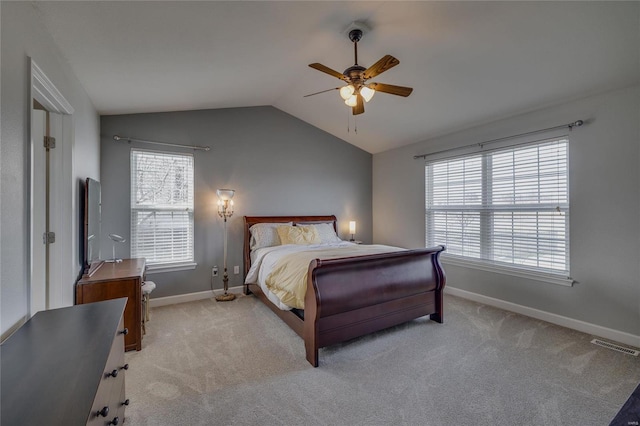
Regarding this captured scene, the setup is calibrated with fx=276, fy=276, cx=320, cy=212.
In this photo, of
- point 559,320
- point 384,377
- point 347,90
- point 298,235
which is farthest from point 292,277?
point 559,320

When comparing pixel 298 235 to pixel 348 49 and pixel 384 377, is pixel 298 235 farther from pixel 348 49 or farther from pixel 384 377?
pixel 348 49

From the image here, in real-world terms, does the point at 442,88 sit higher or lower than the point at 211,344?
higher

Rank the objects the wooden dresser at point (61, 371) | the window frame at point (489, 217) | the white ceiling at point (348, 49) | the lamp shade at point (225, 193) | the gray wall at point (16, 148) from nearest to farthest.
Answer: the wooden dresser at point (61, 371), the gray wall at point (16, 148), the white ceiling at point (348, 49), the window frame at point (489, 217), the lamp shade at point (225, 193)

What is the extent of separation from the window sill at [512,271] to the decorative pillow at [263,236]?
106 inches

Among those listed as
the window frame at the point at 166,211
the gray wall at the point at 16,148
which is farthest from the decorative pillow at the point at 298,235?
the gray wall at the point at 16,148

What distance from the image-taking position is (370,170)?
574 cm

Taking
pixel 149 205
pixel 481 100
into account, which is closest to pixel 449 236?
pixel 481 100

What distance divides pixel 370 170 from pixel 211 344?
169 inches

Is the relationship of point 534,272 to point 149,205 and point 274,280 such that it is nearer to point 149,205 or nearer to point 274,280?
point 274,280

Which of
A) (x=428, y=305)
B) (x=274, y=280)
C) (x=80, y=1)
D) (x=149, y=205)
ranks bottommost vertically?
(x=428, y=305)

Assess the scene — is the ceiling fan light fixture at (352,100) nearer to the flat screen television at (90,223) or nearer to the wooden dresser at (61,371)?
the wooden dresser at (61,371)

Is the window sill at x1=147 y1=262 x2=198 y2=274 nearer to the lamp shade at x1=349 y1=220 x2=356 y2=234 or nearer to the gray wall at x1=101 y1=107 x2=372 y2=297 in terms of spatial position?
the gray wall at x1=101 y1=107 x2=372 y2=297

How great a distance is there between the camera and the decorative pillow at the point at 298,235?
4.15 metres

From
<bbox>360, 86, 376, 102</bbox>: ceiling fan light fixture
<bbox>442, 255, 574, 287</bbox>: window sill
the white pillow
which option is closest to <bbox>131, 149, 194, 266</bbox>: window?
the white pillow
